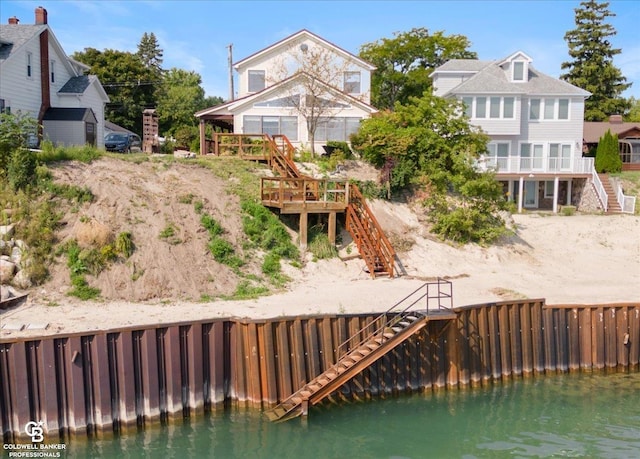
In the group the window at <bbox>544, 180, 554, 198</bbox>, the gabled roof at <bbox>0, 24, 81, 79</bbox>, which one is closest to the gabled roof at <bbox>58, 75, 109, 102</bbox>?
the gabled roof at <bbox>0, 24, 81, 79</bbox>

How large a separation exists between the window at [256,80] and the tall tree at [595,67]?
120 feet

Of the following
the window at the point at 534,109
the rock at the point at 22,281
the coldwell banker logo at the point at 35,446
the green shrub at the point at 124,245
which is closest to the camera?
the coldwell banker logo at the point at 35,446

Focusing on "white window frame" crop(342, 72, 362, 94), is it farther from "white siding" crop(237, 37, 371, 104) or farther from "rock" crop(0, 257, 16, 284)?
"rock" crop(0, 257, 16, 284)

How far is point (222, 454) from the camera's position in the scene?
1427 cm

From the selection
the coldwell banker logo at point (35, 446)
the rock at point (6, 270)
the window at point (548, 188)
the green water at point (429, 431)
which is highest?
the window at point (548, 188)

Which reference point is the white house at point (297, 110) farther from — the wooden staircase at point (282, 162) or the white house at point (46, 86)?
the white house at point (46, 86)

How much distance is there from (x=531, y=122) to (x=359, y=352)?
3179cm

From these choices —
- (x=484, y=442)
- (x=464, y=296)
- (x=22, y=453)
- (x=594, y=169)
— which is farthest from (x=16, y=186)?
(x=594, y=169)

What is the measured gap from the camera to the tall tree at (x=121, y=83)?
207 feet

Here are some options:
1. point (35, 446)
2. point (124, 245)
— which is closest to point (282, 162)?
point (124, 245)

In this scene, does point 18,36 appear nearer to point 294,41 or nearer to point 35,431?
Answer: point 294,41

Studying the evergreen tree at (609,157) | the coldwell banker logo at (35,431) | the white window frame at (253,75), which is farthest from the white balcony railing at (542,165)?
the coldwell banker logo at (35,431)

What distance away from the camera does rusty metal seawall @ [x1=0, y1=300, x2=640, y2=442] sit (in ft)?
48.2

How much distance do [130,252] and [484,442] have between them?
14587mm
